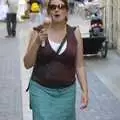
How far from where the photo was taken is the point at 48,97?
5.00 meters

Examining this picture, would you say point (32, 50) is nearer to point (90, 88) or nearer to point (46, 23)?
point (46, 23)

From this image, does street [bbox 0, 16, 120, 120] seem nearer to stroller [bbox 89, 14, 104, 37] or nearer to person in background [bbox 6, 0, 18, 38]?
stroller [bbox 89, 14, 104, 37]

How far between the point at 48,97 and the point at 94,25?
1015 centimetres

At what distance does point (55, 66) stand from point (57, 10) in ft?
1.59

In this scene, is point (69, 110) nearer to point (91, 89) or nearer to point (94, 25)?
point (91, 89)

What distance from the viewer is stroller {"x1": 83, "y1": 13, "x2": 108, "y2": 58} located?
14.2m

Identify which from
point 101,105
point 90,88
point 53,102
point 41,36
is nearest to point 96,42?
point 90,88

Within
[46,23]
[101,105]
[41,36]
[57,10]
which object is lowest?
[101,105]

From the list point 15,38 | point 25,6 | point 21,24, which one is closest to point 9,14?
point 15,38

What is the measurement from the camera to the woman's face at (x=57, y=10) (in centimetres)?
491

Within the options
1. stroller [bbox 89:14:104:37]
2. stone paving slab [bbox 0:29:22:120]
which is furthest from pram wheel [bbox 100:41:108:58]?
stone paving slab [bbox 0:29:22:120]

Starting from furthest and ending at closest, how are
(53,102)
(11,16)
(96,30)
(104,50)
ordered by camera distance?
1. (11,16)
2. (96,30)
3. (104,50)
4. (53,102)

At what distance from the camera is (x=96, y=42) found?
14320 mm

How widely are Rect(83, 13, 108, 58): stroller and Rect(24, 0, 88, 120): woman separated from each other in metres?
9.07
